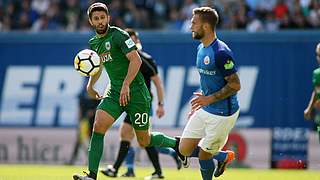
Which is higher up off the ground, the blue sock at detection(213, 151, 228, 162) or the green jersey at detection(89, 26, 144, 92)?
the green jersey at detection(89, 26, 144, 92)

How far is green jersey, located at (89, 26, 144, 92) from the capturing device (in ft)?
36.1

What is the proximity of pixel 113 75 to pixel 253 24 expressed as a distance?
33.7 ft

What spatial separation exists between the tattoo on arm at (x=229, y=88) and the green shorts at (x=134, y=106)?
1457 mm

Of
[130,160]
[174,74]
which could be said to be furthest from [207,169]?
[174,74]

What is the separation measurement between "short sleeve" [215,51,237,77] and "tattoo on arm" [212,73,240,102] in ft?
0.20

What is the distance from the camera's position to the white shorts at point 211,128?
412 inches

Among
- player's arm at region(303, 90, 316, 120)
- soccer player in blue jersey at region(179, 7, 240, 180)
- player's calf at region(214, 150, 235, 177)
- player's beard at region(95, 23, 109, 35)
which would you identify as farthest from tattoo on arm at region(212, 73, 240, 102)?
player's arm at region(303, 90, 316, 120)

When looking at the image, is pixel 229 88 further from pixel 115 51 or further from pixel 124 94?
pixel 115 51

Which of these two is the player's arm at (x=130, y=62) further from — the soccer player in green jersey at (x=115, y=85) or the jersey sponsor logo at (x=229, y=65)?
the jersey sponsor logo at (x=229, y=65)

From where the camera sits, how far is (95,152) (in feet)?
35.2

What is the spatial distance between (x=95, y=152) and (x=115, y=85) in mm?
1054

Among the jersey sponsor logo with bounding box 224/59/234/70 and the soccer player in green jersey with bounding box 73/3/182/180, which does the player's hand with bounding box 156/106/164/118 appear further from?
the jersey sponsor logo with bounding box 224/59/234/70

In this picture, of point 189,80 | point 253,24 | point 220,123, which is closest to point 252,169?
point 189,80

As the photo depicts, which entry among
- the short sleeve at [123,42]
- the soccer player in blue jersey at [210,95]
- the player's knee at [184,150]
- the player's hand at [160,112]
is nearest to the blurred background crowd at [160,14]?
the player's hand at [160,112]
